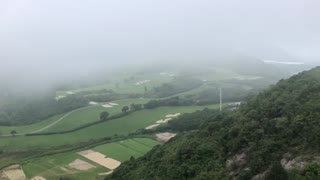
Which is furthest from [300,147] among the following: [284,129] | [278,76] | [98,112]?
[278,76]

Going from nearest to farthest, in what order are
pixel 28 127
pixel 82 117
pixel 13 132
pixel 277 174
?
pixel 277 174 < pixel 13 132 < pixel 28 127 < pixel 82 117

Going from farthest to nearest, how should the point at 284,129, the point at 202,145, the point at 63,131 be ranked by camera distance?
the point at 63,131 → the point at 202,145 → the point at 284,129

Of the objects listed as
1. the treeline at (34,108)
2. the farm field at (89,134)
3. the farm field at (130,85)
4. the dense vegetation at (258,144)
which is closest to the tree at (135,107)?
the farm field at (89,134)

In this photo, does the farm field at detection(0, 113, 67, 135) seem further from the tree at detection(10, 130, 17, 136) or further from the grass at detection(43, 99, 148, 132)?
the grass at detection(43, 99, 148, 132)

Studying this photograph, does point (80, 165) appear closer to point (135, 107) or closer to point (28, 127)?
point (28, 127)

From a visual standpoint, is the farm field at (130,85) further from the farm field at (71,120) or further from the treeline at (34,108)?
the farm field at (71,120)

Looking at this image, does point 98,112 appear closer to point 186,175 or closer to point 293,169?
point 186,175

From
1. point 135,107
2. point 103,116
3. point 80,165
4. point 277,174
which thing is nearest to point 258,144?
point 277,174
